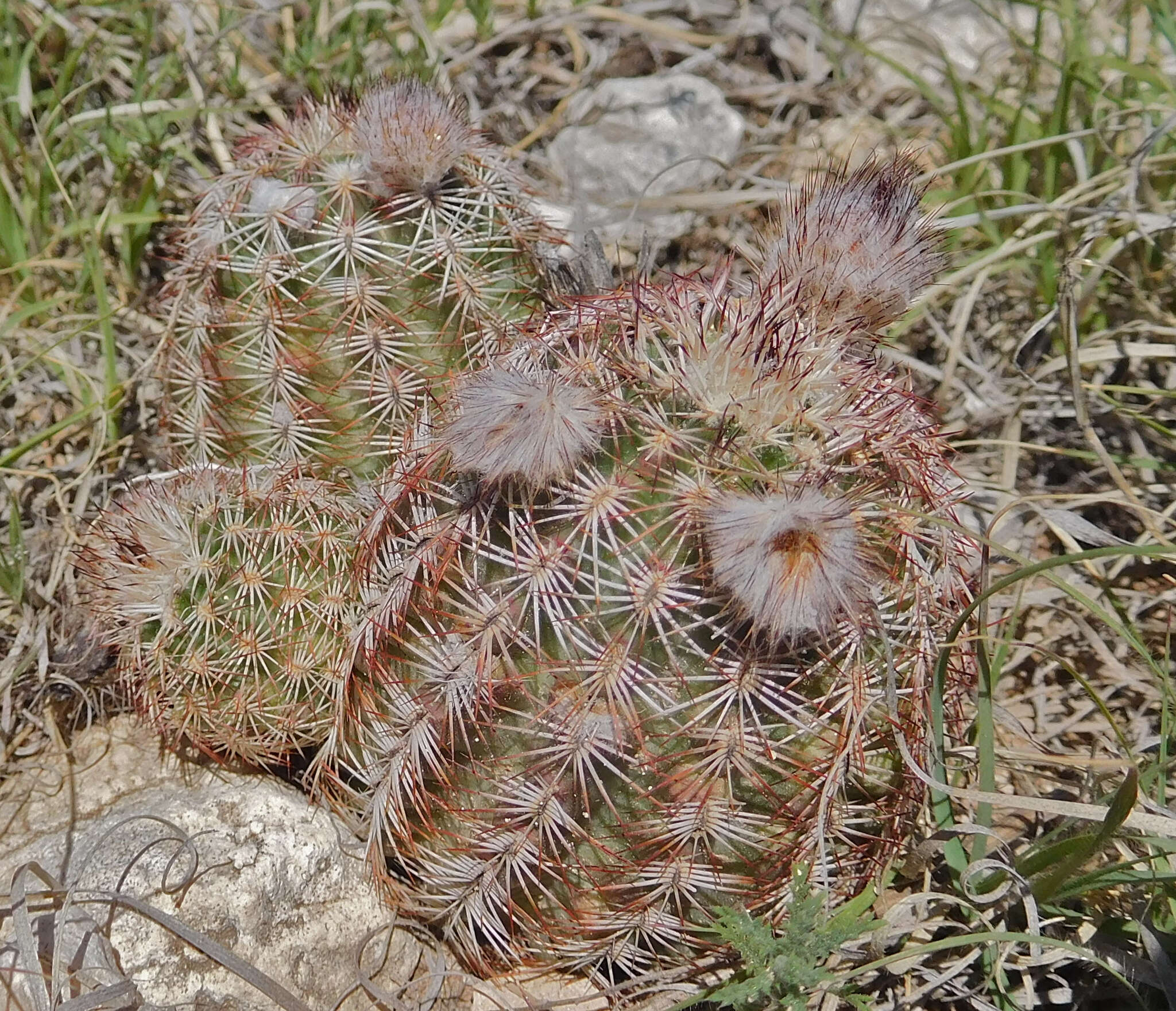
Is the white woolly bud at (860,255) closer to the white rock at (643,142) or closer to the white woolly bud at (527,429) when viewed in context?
the white woolly bud at (527,429)

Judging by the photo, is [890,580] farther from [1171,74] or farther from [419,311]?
Answer: [1171,74]

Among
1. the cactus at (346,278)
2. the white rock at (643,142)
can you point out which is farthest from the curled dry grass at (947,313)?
the cactus at (346,278)

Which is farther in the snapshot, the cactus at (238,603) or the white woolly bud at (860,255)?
the cactus at (238,603)

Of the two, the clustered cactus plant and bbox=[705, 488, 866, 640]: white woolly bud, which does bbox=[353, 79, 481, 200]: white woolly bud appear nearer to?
the clustered cactus plant

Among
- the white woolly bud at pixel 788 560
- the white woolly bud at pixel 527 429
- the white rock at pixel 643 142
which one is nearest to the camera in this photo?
the white woolly bud at pixel 788 560

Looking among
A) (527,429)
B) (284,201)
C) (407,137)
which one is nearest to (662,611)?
(527,429)

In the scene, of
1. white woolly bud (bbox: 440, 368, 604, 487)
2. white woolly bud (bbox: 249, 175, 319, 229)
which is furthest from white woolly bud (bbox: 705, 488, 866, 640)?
white woolly bud (bbox: 249, 175, 319, 229)

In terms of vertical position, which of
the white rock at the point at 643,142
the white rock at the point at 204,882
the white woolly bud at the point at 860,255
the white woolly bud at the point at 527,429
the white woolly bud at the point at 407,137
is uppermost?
the white woolly bud at the point at 860,255

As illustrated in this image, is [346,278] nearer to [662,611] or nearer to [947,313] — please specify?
[662,611]
